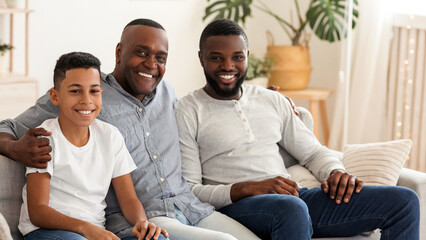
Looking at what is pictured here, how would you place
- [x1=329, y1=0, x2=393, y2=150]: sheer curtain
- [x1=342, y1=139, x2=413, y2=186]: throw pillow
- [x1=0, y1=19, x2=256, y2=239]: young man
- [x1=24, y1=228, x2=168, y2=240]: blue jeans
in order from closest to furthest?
[x1=24, y1=228, x2=168, y2=240]: blue jeans
[x1=0, y1=19, x2=256, y2=239]: young man
[x1=342, y1=139, x2=413, y2=186]: throw pillow
[x1=329, y1=0, x2=393, y2=150]: sheer curtain

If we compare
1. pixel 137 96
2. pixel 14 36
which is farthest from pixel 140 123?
pixel 14 36

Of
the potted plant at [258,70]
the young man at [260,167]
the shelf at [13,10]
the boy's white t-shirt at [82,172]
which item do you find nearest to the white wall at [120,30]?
the shelf at [13,10]

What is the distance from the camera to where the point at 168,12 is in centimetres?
464

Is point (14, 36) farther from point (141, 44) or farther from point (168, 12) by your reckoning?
point (141, 44)

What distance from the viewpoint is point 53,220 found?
1792 millimetres

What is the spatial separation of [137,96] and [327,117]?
2771 mm

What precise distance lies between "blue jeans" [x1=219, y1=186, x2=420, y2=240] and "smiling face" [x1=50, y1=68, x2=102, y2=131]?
63 cm

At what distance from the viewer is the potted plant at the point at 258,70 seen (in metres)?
4.25

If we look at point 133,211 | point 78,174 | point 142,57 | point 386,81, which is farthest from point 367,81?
point 78,174

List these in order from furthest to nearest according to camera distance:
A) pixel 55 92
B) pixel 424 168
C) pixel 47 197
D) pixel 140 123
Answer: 1. pixel 424 168
2. pixel 140 123
3. pixel 55 92
4. pixel 47 197

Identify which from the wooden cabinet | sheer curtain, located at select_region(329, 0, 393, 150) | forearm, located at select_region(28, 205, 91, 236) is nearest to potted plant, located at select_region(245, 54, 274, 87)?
sheer curtain, located at select_region(329, 0, 393, 150)

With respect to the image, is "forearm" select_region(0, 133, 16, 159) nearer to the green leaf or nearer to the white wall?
the white wall

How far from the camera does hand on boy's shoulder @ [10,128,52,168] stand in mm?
1821

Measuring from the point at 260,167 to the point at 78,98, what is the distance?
76 cm
